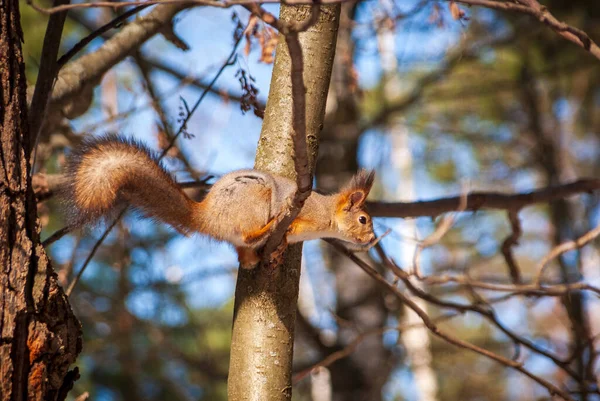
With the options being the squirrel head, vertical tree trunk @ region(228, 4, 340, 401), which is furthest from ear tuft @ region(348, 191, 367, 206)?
vertical tree trunk @ region(228, 4, 340, 401)

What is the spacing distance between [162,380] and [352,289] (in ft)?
5.18

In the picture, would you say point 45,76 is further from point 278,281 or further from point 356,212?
point 356,212

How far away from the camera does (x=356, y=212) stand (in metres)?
2.26

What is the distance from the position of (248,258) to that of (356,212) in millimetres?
621

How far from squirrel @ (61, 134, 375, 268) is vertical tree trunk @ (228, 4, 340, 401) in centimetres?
8

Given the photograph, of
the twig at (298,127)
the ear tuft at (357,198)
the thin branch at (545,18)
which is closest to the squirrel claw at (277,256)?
the twig at (298,127)

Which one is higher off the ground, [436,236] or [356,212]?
[356,212]

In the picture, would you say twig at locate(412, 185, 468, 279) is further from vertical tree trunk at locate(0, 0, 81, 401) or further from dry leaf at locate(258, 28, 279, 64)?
vertical tree trunk at locate(0, 0, 81, 401)

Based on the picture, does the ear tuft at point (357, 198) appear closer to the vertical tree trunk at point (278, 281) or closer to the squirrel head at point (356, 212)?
the squirrel head at point (356, 212)

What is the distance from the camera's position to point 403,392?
8906mm

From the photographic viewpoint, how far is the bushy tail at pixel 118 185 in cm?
173

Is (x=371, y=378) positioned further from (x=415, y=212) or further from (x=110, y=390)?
(x=415, y=212)

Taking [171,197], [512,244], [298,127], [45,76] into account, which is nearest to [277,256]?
[171,197]

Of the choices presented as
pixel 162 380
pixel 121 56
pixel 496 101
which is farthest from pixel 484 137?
pixel 121 56
